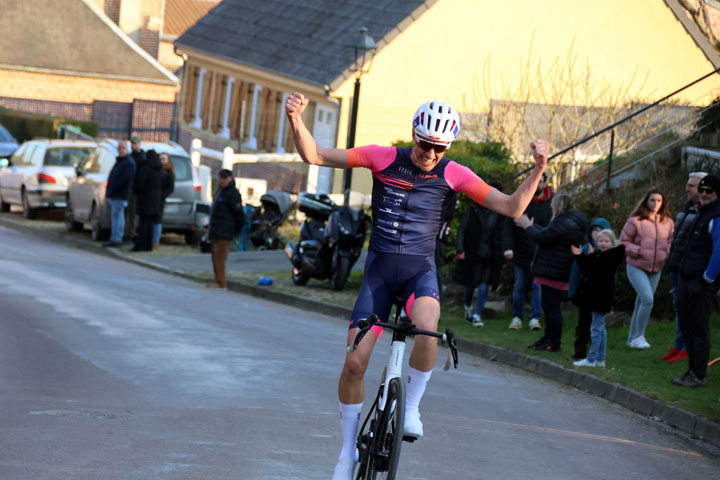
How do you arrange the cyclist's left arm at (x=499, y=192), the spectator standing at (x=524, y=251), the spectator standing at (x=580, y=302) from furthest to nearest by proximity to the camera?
the spectator standing at (x=524, y=251) → the spectator standing at (x=580, y=302) → the cyclist's left arm at (x=499, y=192)

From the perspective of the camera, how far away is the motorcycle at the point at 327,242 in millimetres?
18703

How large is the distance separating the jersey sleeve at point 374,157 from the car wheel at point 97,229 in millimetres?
19323

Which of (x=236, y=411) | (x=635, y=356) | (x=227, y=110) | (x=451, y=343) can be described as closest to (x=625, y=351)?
(x=635, y=356)

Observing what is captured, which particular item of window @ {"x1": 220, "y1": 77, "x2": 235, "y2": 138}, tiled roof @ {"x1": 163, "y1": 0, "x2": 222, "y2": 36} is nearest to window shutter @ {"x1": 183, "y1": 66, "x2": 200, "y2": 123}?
window @ {"x1": 220, "y1": 77, "x2": 235, "y2": 138}

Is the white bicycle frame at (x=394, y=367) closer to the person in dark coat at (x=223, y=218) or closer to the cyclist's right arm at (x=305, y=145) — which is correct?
the cyclist's right arm at (x=305, y=145)

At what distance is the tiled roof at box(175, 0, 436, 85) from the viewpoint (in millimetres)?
32562

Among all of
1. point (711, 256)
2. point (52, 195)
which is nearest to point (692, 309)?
point (711, 256)

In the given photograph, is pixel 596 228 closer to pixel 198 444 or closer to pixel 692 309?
pixel 692 309

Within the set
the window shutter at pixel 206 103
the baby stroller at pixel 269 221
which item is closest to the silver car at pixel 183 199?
the baby stroller at pixel 269 221

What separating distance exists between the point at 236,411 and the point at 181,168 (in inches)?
673

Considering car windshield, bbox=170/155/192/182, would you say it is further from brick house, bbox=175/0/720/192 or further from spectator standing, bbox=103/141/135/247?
brick house, bbox=175/0/720/192

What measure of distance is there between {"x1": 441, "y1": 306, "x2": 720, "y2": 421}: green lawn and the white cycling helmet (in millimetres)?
4710

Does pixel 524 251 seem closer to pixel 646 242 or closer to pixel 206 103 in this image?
pixel 646 242

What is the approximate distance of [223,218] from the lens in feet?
62.7
